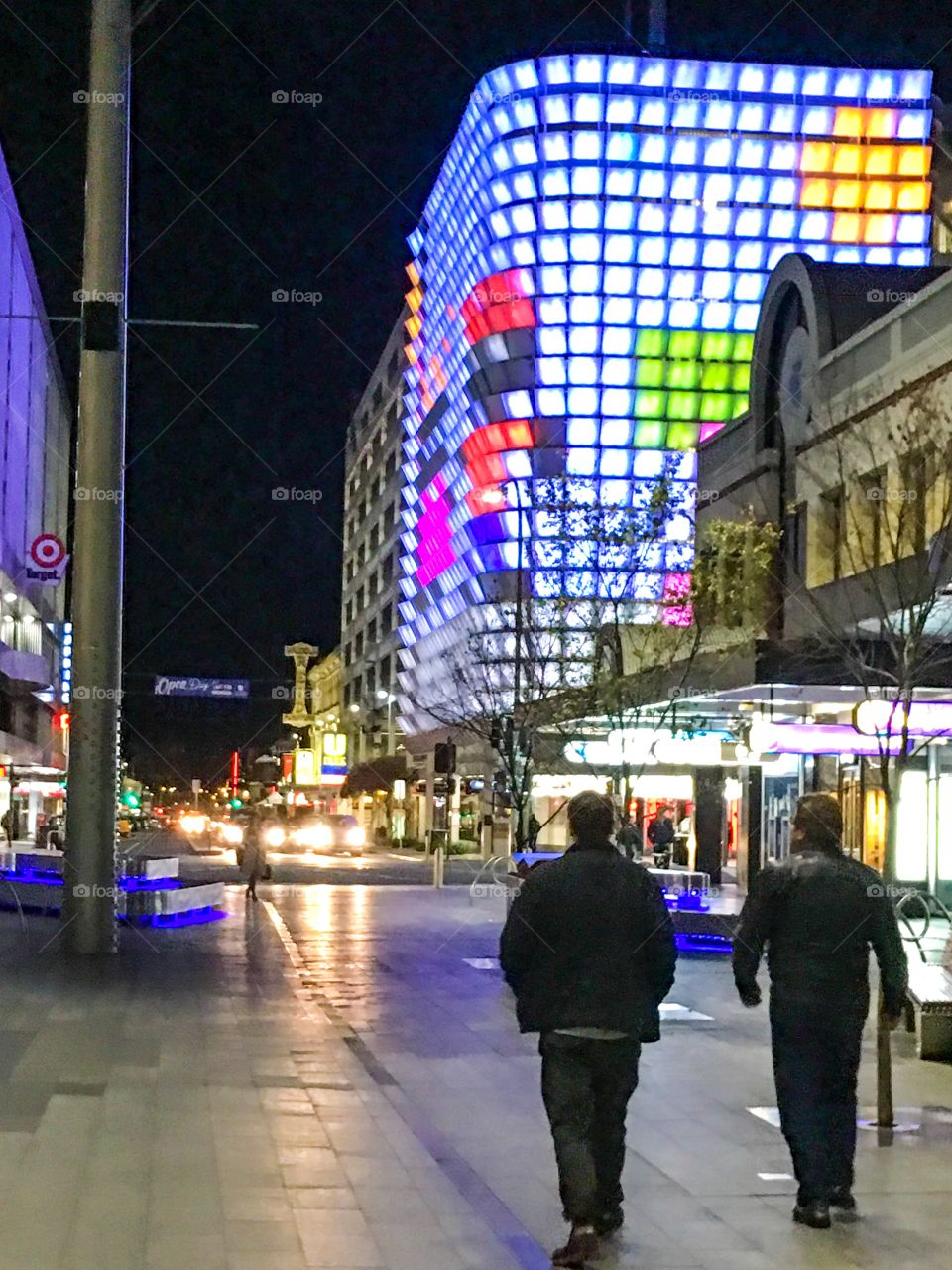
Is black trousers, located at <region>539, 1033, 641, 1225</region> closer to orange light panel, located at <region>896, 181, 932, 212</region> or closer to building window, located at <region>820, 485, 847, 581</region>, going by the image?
building window, located at <region>820, 485, 847, 581</region>

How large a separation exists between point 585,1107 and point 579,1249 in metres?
0.58

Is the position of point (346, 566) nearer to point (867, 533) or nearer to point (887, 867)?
point (867, 533)

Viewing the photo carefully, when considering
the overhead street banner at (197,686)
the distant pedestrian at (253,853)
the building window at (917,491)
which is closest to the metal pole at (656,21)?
the overhead street banner at (197,686)

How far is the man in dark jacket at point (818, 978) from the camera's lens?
7.81 metres

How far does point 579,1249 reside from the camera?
22.6ft

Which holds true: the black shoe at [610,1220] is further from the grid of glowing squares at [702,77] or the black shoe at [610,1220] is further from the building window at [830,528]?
the grid of glowing squares at [702,77]

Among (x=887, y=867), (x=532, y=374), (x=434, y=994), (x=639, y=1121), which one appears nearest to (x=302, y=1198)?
(x=639, y=1121)

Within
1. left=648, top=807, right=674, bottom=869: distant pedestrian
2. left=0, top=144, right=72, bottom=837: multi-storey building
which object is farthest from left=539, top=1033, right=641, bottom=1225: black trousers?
left=0, top=144, right=72, bottom=837: multi-storey building

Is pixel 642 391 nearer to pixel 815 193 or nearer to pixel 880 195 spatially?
pixel 815 193

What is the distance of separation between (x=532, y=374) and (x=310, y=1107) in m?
81.3

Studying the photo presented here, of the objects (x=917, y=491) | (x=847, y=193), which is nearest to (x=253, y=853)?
(x=917, y=491)

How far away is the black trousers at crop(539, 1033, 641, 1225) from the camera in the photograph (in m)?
7.04

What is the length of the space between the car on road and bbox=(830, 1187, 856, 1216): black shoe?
184 feet

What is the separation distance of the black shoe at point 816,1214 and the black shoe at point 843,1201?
120mm
